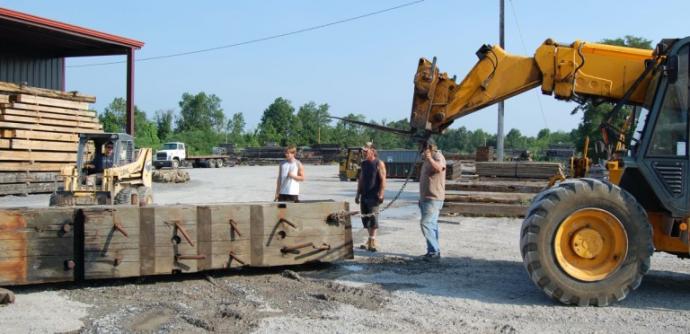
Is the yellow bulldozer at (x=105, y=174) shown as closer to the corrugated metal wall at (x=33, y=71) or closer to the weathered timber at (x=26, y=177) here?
the weathered timber at (x=26, y=177)

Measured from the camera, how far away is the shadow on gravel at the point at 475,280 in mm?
7000

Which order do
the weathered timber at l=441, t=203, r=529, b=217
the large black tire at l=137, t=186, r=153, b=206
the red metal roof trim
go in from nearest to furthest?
the large black tire at l=137, t=186, r=153, b=206 → the weathered timber at l=441, t=203, r=529, b=217 → the red metal roof trim

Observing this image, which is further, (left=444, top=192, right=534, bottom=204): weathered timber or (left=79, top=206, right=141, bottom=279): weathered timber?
(left=444, top=192, right=534, bottom=204): weathered timber

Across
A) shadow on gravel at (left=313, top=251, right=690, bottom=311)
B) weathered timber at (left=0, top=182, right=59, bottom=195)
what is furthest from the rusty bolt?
weathered timber at (left=0, top=182, right=59, bottom=195)

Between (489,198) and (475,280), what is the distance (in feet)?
27.5

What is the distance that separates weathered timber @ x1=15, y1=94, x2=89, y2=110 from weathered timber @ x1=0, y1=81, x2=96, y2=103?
10 cm

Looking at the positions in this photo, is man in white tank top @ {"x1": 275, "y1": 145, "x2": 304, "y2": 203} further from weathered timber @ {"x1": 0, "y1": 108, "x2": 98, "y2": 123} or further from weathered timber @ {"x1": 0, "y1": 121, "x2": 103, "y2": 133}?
weathered timber @ {"x1": 0, "y1": 108, "x2": 98, "y2": 123}

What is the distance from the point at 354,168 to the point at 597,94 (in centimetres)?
2673

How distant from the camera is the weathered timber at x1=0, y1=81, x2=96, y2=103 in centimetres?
2019

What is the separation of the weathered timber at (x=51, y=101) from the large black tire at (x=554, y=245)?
18.5 metres

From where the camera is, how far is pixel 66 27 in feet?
70.4

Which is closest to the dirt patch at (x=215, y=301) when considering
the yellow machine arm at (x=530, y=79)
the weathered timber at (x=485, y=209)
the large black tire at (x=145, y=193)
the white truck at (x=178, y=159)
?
the yellow machine arm at (x=530, y=79)

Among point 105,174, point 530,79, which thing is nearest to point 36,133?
point 105,174

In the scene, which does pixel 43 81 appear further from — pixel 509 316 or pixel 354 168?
pixel 509 316
